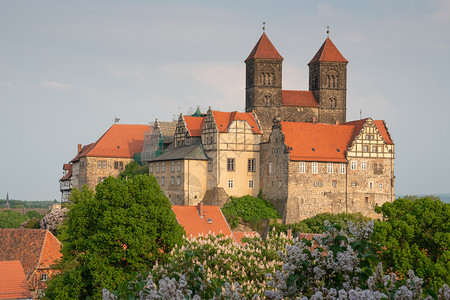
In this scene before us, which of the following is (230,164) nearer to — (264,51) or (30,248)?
(264,51)

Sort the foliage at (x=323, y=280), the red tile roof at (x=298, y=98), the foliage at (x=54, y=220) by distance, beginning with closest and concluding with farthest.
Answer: the foliage at (x=323, y=280), the foliage at (x=54, y=220), the red tile roof at (x=298, y=98)

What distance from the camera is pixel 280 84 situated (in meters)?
80.9

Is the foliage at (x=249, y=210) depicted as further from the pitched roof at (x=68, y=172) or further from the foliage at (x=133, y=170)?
the pitched roof at (x=68, y=172)

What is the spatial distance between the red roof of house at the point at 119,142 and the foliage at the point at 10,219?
46533 millimetres

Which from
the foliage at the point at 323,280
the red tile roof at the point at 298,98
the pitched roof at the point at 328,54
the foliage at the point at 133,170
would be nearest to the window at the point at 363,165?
the red tile roof at the point at 298,98

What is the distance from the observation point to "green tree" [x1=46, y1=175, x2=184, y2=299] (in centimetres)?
3528

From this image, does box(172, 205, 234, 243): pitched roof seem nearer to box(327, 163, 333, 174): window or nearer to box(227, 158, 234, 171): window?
box(227, 158, 234, 171): window

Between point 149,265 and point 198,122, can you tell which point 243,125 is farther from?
point 149,265

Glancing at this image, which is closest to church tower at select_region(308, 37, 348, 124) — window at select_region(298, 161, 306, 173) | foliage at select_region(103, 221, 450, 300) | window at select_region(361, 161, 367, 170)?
window at select_region(361, 161, 367, 170)

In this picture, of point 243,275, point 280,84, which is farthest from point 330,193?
point 243,275

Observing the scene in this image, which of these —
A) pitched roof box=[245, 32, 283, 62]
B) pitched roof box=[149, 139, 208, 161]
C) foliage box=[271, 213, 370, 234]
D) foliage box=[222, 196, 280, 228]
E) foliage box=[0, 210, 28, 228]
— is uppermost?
pitched roof box=[245, 32, 283, 62]

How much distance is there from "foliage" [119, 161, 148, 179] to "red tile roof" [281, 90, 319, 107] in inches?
696

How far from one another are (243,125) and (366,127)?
12.3m

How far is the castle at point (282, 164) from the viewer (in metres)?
68.6
